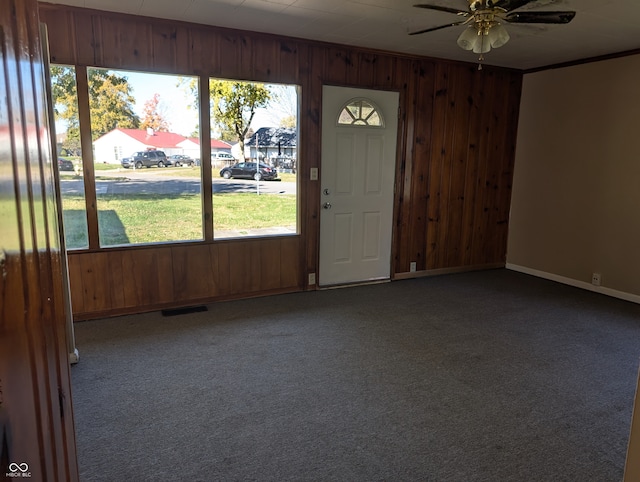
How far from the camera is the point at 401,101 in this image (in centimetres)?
465

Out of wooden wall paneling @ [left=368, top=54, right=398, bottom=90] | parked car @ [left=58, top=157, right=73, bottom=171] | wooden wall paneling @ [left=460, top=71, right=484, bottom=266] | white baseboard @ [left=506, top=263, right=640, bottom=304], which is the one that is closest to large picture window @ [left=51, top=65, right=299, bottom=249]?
parked car @ [left=58, top=157, right=73, bottom=171]

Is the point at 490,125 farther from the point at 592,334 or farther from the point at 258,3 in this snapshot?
the point at 258,3

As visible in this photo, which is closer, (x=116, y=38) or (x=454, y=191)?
(x=116, y=38)

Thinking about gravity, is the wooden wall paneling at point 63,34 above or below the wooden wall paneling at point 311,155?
above

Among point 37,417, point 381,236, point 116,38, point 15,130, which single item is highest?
point 116,38

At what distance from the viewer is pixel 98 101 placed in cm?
344

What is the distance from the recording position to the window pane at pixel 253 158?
3.94 metres

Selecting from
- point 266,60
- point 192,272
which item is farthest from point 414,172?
point 192,272

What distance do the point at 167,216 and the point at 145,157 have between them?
0.55 meters

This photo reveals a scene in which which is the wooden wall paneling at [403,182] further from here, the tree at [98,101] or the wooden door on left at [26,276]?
the wooden door on left at [26,276]

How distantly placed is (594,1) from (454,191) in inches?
99.8

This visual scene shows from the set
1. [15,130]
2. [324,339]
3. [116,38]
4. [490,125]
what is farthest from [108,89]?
[490,125]

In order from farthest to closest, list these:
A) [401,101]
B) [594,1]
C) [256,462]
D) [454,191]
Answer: [454,191], [401,101], [594,1], [256,462]

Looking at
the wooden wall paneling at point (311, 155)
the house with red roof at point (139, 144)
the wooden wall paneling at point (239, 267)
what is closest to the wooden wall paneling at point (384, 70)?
the wooden wall paneling at point (311, 155)
